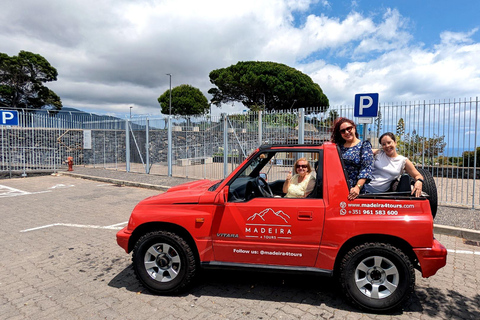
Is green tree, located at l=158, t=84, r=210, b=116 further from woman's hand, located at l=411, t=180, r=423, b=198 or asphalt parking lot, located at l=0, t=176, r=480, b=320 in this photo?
woman's hand, located at l=411, t=180, r=423, b=198

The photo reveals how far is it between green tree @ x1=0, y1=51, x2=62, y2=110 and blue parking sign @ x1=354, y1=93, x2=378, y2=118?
36.4 metres

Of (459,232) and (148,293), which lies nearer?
(148,293)

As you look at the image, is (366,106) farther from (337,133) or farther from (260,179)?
(260,179)

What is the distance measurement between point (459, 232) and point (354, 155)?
13.2 feet

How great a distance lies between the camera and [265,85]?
40.0m

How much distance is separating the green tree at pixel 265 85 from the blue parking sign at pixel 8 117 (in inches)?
1089

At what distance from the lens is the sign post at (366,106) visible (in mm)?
7016

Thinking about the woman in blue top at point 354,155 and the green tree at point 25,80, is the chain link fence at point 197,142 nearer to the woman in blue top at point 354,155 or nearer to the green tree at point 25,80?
the woman in blue top at point 354,155

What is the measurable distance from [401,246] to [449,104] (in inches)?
244

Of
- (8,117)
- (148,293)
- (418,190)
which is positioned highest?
(8,117)

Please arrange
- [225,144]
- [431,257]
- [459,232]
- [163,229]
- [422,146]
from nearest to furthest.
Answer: [431,257] → [163,229] → [459,232] → [422,146] → [225,144]

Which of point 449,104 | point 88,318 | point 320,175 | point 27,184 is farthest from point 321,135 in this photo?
point 27,184

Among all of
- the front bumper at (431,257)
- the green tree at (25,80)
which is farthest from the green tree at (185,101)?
the front bumper at (431,257)

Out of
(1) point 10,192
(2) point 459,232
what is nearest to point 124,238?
(2) point 459,232
